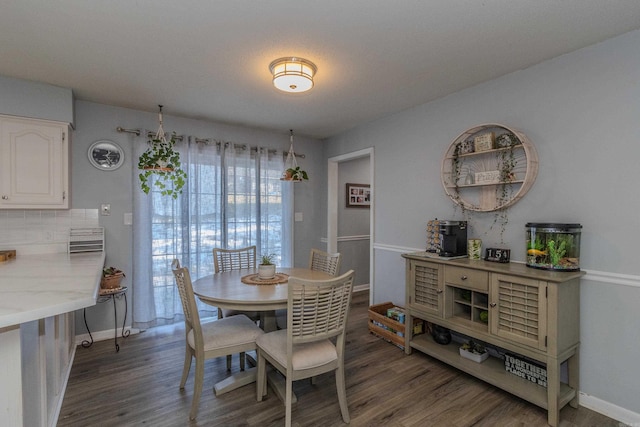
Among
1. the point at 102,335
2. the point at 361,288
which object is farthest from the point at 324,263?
the point at 102,335

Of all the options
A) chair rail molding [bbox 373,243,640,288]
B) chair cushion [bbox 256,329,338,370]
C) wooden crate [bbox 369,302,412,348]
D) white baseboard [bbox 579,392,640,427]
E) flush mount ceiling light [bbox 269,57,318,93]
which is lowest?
white baseboard [bbox 579,392,640,427]

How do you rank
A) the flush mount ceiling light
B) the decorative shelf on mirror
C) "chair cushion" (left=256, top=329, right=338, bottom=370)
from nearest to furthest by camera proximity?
"chair cushion" (left=256, top=329, right=338, bottom=370) < the flush mount ceiling light < the decorative shelf on mirror

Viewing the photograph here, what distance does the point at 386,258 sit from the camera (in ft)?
12.1

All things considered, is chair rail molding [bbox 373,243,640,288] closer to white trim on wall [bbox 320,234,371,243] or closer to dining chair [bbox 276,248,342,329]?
dining chair [bbox 276,248,342,329]

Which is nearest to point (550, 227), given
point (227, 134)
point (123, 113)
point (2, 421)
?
point (2, 421)

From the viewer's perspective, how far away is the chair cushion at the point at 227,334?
2.07m

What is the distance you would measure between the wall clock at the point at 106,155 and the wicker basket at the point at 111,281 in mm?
1137

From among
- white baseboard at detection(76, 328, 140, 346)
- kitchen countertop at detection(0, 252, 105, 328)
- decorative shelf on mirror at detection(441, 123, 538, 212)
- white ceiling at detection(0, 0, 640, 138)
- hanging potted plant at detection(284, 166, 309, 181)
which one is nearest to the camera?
kitchen countertop at detection(0, 252, 105, 328)

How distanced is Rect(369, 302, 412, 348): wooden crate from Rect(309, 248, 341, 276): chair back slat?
0.65 meters

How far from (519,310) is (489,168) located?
1184 millimetres

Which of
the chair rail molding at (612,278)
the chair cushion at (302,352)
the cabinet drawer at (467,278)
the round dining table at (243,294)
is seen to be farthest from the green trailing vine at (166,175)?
the chair rail molding at (612,278)

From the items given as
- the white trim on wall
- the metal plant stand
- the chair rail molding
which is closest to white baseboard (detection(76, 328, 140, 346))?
the metal plant stand

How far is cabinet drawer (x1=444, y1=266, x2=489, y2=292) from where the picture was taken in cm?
228

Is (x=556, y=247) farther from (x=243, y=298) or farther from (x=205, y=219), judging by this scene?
(x=205, y=219)
